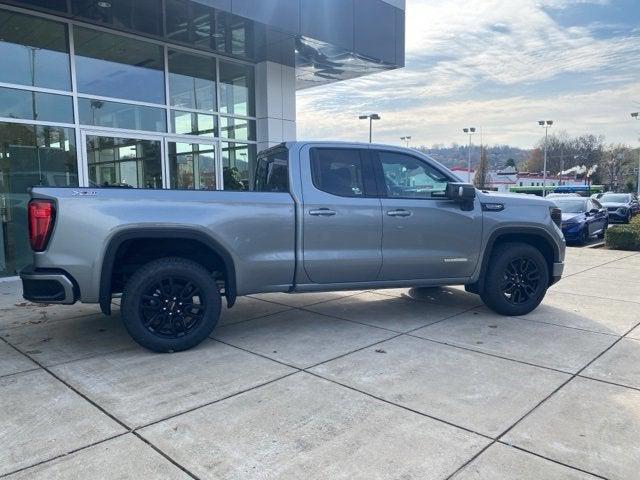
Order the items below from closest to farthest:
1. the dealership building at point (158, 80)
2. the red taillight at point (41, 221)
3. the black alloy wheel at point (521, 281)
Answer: the red taillight at point (41, 221), the black alloy wheel at point (521, 281), the dealership building at point (158, 80)

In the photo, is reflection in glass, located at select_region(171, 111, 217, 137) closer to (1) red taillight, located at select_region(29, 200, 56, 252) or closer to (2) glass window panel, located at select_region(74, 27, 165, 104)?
(2) glass window panel, located at select_region(74, 27, 165, 104)

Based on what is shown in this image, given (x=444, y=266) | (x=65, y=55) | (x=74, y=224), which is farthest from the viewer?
(x=65, y=55)

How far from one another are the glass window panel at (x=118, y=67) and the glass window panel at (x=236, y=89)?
1.49 metres

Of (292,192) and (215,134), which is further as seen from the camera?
(215,134)

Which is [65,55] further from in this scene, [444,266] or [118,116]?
[444,266]

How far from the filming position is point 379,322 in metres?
5.66

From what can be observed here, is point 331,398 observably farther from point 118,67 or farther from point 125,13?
point 118,67

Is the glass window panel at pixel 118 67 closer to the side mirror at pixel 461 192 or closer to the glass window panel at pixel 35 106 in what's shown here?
the glass window panel at pixel 35 106

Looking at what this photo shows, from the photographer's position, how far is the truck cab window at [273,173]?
16.9 ft

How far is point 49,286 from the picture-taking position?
416cm

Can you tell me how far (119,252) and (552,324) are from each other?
4.59 meters

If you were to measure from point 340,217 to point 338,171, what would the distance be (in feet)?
1.74

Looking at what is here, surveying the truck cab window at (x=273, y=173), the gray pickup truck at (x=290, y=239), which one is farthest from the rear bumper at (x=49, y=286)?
the truck cab window at (x=273, y=173)

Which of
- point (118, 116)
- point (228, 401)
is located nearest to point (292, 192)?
point (228, 401)
